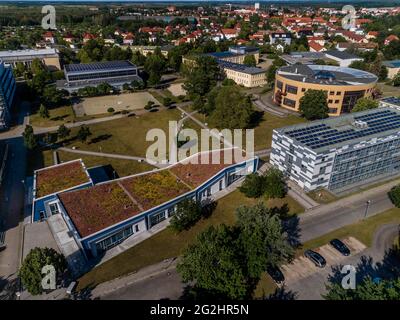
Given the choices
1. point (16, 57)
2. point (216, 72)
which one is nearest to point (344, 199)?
point (216, 72)

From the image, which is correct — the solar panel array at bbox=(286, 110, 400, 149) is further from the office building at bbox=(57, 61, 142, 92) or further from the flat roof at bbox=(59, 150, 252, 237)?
the office building at bbox=(57, 61, 142, 92)

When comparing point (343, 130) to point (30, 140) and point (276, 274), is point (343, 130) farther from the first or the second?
point (30, 140)

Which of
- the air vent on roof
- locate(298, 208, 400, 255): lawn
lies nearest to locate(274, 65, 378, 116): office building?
the air vent on roof
